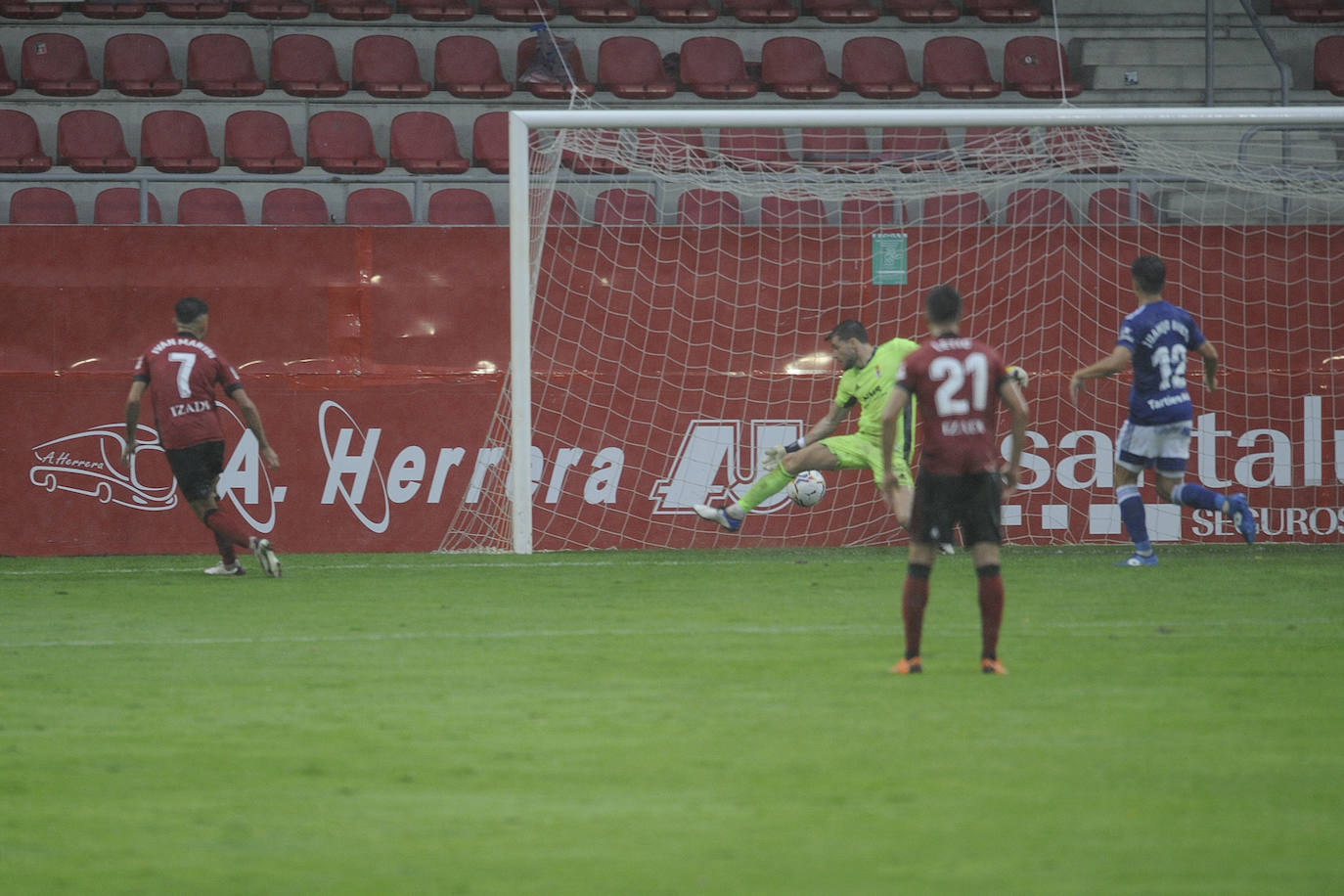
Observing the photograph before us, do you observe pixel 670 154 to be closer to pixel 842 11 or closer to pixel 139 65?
pixel 842 11

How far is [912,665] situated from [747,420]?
23.1 ft

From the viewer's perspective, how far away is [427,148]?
17031mm

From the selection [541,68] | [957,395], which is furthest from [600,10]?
[957,395]

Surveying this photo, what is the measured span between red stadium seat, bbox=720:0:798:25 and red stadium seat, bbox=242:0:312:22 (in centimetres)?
468

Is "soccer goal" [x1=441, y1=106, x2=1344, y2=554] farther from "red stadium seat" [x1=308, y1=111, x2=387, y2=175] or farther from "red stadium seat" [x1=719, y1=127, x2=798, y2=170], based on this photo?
"red stadium seat" [x1=308, y1=111, x2=387, y2=175]

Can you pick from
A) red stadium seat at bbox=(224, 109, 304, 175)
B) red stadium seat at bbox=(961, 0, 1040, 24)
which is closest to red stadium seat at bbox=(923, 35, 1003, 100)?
red stadium seat at bbox=(961, 0, 1040, 24)

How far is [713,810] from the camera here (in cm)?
446

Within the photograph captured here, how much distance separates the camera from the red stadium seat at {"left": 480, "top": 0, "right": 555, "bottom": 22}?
1838cm

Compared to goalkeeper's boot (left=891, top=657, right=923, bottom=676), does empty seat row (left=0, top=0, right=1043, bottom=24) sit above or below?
above

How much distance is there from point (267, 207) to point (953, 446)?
10.4m

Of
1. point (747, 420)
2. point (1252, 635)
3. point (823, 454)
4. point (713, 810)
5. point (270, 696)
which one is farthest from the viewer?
point (747, 420)

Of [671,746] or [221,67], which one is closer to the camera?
[671,746]

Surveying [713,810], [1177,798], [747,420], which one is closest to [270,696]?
[713,810]

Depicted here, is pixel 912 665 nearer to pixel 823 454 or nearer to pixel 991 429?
pixel 991 429
